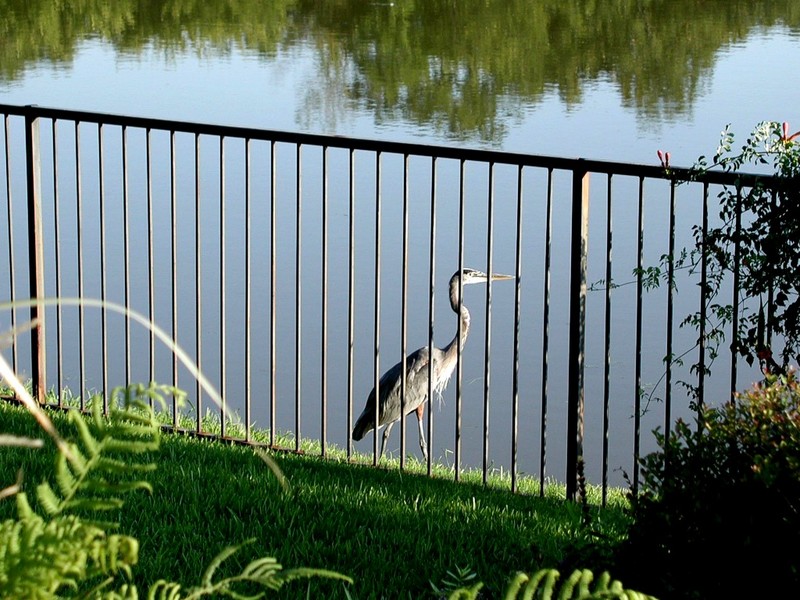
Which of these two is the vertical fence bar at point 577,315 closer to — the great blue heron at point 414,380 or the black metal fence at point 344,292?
the black metal fence at point 344,292

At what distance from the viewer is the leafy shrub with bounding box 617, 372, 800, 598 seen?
2564mm

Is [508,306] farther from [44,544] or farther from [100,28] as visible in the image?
[100,28]

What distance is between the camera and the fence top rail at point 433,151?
3938 mm

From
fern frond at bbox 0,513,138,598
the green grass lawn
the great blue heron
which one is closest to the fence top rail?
the green grass lawn

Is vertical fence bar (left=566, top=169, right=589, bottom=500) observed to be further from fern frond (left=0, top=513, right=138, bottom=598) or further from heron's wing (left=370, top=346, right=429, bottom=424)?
fern frond (left=0, top=513, right=138, bottom=598)

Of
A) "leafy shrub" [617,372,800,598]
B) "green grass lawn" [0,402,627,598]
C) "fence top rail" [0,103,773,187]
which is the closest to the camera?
"leafy shrub" [617,372,800,598]

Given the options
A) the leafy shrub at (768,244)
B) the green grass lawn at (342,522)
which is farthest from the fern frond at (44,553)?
the leafy shrub at (768,244)

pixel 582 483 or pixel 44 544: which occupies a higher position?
pixel 44 544

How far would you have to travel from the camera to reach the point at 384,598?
→ 3234 mm

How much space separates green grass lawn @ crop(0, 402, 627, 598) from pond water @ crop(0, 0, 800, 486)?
24.8ft

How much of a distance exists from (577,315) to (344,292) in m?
4.42

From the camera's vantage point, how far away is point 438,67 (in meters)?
18.0

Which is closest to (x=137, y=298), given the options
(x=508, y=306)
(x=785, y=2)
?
(x=508, y=306)

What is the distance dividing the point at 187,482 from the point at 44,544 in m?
2.91
